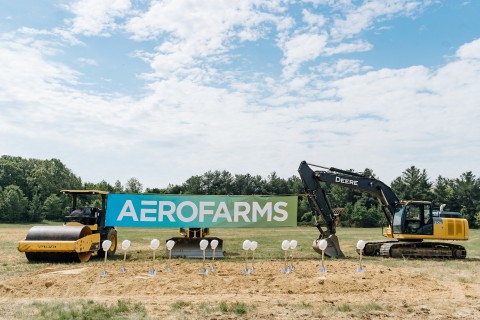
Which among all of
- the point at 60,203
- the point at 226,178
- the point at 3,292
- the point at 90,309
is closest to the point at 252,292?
the point at 90,309

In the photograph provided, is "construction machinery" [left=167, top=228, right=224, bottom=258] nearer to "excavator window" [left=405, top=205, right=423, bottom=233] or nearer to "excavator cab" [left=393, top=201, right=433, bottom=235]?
"excavator cab" [left=393, top=201, right=433, bottom=235]

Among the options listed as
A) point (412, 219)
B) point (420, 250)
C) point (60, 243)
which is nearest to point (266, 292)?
point (60, 243)

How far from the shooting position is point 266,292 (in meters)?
10.6

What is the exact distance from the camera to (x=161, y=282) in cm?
1130

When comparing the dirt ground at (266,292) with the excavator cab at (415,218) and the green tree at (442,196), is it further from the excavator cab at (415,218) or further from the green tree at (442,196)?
the green tree at (442,196)

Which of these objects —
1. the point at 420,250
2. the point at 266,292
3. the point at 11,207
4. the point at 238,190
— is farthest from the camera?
the point at 238,190

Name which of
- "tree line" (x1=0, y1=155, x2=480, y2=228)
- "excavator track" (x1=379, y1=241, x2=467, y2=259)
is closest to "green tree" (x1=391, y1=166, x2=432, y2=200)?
"tree line" (x1=0, y1=155, x2=480, y2=228)

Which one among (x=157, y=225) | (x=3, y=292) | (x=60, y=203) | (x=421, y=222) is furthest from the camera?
(x=60, y=203)

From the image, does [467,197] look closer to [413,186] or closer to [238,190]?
[413,186]

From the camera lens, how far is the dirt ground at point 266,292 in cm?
898

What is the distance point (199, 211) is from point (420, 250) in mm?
9827

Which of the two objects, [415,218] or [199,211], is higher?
[199,211]

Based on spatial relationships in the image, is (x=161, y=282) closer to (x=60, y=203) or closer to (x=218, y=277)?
(x=218, y=277)

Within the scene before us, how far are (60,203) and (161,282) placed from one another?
75040mm
